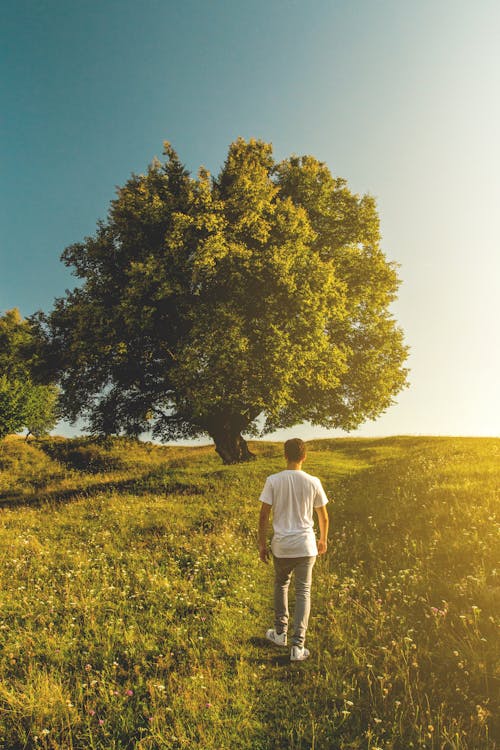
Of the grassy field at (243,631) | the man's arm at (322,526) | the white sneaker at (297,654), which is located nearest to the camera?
the grassy field at (243,631)

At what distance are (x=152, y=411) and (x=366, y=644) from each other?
75.4 ft

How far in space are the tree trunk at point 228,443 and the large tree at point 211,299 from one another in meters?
2.09

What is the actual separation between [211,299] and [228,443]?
1099cm

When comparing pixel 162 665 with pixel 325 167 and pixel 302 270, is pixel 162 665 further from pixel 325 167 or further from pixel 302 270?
pixel 325 167

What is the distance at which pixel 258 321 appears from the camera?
22.1 m

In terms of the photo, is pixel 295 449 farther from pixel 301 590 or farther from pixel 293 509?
pixel 301 590

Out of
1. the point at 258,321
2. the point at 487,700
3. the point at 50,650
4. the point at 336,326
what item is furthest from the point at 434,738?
Answer: the point at 336,326

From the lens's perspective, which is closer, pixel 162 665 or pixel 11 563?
pixel 162 665

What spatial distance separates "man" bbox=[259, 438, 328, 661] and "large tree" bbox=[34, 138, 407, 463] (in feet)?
43.1

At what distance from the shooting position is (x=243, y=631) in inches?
301

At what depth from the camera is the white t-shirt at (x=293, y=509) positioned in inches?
267

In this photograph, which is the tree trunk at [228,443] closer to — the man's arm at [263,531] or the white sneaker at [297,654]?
the man's arm at [263,531]

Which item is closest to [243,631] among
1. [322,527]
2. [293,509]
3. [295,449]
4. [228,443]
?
[322,527]

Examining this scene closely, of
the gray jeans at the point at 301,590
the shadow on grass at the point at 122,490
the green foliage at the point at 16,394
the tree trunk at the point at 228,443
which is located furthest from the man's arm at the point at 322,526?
the green foliage at the point at 16,394
